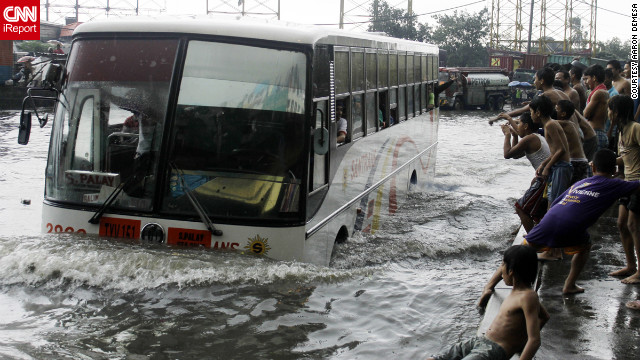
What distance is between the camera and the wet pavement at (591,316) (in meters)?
5.32

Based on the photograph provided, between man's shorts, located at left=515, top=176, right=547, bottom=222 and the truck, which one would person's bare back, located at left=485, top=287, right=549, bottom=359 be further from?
the truck

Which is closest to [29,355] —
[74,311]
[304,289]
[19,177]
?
[74,311]

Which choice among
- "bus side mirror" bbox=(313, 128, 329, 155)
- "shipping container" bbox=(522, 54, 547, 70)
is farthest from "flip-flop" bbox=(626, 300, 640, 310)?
"shipping container" bbox=(522, 54, 547, 70)

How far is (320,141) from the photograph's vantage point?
6.50m

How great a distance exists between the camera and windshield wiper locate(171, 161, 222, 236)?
629cm

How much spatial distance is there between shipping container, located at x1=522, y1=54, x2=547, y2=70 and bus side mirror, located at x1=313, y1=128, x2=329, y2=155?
53.8 m

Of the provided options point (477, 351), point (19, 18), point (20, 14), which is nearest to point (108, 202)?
point (477, 351)

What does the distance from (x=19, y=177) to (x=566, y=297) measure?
471 inches

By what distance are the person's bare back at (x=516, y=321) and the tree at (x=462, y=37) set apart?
2499 inches

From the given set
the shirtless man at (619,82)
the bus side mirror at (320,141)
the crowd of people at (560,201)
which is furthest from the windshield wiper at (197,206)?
the shirtless man at (619,82)

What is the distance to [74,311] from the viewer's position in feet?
19.5

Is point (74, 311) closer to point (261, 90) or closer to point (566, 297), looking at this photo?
point (261, 90)

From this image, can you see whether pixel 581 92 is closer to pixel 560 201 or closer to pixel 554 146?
pixel 554 146

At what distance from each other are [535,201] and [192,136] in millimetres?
3911
